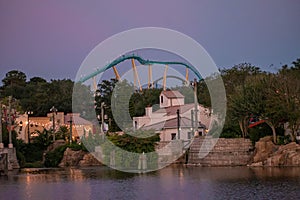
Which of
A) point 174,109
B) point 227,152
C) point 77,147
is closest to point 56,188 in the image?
point 227,152

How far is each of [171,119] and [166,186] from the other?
103 feet

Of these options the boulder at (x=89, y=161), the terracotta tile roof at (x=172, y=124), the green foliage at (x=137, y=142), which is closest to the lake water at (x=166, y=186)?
the green foliage at (x=137, y=142)

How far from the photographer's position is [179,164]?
5184cm

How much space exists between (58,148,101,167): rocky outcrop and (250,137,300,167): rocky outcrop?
1591 cm

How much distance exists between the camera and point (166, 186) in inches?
1271

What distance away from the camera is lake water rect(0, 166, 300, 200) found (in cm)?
2764

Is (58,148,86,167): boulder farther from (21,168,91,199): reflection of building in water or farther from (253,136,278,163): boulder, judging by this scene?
(253,136,278,163): boulder

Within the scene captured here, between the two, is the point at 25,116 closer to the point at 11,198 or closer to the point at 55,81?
the point at 55,81

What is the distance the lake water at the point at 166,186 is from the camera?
27.6m

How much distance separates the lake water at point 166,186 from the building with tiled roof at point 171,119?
19.0m

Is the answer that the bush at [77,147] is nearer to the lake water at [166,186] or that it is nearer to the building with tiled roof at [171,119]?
the building with tiled roof at [171,119]

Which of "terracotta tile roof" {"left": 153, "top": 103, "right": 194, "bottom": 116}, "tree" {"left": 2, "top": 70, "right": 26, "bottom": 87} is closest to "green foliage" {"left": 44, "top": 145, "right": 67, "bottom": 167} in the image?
"terracotta tile roof" {"left": 153, "top": 103, "right": 194, "bottom": 116}

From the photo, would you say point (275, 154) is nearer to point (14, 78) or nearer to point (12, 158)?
point (12, 158)

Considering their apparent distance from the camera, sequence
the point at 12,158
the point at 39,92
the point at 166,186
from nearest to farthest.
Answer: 1. the point at 166,186
2. the point at 12,158
3. the point at 39,92
